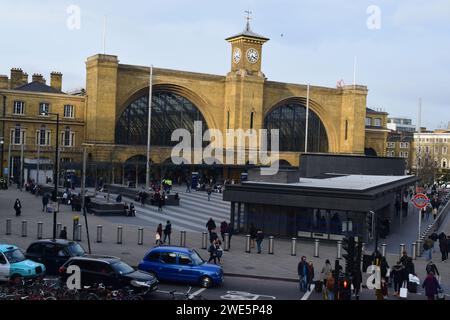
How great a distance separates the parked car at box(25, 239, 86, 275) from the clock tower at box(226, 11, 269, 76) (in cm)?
5601

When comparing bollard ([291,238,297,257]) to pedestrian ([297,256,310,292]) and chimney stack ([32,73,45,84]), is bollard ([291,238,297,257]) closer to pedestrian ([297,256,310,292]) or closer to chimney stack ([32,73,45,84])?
pedestrian ([297,256,310,292])

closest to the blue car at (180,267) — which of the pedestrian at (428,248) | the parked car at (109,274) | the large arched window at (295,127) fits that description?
the parked car at (109,274)

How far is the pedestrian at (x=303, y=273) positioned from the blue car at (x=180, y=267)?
274 cm

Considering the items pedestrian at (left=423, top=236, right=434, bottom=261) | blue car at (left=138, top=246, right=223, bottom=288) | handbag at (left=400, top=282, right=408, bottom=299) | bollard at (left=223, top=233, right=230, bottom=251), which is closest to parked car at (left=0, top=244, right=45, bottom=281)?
blue car at (left=138, top=246, right=223, bottom=288)

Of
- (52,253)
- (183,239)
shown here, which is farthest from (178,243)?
(52,253)

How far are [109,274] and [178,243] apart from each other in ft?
34.7

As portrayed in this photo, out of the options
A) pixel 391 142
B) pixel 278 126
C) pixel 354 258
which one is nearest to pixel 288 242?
pixel 354 258

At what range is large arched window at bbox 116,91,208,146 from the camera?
68.6 meters

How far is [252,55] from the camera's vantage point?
76.1 metres

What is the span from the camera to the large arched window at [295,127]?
266ft

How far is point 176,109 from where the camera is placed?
237ft

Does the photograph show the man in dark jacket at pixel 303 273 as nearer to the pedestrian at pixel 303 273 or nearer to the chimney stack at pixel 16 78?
the pedestrian at pixel 303 273

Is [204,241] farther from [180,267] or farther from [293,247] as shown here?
[180,267]
